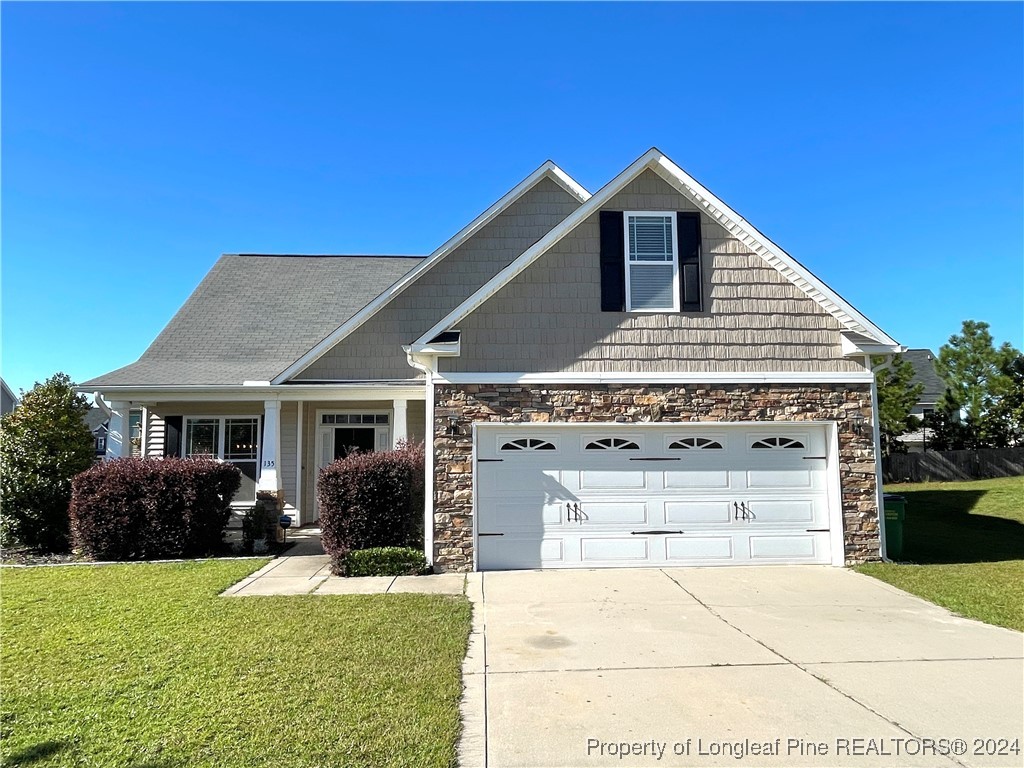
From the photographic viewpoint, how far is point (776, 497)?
10.1 meters

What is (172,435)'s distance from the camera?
14961 millimetres

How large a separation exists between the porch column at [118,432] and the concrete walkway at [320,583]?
570 cm

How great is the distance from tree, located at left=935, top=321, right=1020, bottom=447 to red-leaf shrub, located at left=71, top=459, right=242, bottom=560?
88.7 ft

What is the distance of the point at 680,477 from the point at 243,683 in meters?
6.87

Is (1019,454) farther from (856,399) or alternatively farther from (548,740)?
(548,740)

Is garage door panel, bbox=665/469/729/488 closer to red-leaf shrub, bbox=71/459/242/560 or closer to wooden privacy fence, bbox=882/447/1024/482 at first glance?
red-leaf shrub, bbox=71/459/242/560

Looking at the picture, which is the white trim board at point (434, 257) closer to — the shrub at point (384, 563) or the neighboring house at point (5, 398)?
the shrub at point (384, 563)

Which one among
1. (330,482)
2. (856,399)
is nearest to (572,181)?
(856,399)

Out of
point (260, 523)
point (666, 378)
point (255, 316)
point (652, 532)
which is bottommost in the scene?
point (260, 523)

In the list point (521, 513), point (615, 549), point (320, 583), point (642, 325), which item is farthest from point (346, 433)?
point (642, 325)

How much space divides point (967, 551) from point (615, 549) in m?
6.73

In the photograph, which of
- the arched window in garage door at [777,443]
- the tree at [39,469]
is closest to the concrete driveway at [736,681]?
the arched window in garage door at [777,443]

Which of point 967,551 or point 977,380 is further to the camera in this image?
point 977,380

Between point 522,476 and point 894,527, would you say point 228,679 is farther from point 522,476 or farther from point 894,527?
point 894,527
